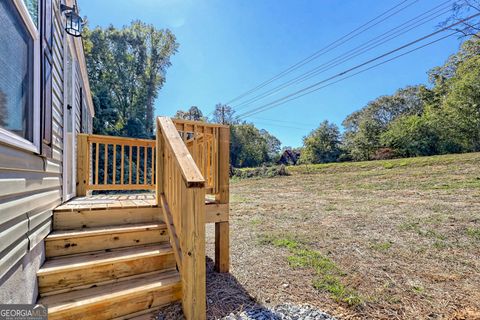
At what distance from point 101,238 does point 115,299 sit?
24.7 inches

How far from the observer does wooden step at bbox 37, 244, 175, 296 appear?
1.68m

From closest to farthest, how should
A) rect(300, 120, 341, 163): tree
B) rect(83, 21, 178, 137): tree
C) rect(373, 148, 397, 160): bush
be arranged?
rect(373, 148, 397, 160): bush, rect(83, 21, 178, 137): tree, rect(300, 120, 341, 163): tree

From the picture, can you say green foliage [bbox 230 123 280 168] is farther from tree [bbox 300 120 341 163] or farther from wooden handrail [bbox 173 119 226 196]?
wooden handrail [bbox 173 119 226 196]

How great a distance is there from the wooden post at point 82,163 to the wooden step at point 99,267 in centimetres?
201

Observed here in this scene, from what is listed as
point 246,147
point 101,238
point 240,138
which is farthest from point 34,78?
point 246,147

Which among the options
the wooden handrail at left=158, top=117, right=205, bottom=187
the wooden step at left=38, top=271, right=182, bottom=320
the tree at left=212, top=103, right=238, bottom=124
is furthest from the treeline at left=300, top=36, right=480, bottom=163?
the wooden step at left=38, top=271, right=182, bottom=320

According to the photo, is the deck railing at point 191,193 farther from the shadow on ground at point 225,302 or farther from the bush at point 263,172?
the bush at point 263,172

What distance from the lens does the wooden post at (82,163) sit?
11.6ft

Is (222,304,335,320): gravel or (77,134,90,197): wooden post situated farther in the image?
(77,134,90,197): wooden post

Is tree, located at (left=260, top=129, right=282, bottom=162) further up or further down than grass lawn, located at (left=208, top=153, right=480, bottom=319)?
further up

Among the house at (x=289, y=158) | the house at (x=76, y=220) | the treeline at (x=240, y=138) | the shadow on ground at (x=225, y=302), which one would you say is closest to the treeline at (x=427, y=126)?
the house at (x=289, y=158)

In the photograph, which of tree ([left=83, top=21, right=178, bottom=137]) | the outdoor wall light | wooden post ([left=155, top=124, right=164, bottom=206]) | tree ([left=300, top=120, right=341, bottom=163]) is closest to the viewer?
wooden post ([left=155, top=124, right=164, bottom=206])

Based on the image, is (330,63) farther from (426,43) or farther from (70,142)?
(70,142)

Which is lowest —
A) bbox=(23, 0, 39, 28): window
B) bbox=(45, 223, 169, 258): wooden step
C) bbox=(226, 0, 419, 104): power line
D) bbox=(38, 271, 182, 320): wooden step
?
bbox=(38, 271, 182, 320): wooden step
